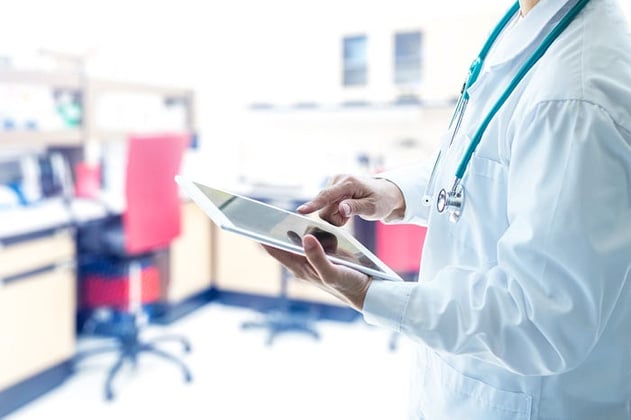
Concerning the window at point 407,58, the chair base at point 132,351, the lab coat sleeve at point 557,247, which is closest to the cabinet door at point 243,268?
the chair base at point 132,351

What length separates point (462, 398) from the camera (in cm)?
80

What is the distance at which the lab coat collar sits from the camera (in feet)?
2.38

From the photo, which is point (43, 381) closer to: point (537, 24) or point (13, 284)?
point (13, 284)

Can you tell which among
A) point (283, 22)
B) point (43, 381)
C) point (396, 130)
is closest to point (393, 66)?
point (396, 130)

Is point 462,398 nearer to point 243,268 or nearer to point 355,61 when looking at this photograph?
point 243,268

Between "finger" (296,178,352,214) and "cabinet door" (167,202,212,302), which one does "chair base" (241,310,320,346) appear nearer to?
"cabinet door" (167,202,212,302)

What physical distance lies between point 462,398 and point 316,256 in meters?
0.32

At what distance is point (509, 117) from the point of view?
0.72 metres

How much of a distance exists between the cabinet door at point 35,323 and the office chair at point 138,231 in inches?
8.5

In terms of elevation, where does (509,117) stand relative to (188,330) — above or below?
above

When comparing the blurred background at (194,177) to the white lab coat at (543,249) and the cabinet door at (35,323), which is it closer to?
the cabinet door at (35,323)

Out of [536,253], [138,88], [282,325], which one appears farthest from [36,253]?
[536,253]

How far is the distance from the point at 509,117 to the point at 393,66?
279 cm

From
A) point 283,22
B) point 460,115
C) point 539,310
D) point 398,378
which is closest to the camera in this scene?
point 539,310
